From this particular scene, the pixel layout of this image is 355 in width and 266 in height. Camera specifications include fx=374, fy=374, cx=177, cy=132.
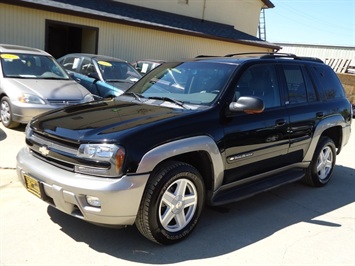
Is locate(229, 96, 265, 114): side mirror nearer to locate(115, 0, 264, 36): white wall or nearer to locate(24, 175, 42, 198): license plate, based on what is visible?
locate(24, 175, 42, 198): license plate

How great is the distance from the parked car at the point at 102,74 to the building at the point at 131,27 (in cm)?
366

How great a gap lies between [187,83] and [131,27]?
1240 cm

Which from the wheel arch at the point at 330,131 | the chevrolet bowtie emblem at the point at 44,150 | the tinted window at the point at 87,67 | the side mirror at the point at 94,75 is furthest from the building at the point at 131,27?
the wheel arch at the point at 330,131

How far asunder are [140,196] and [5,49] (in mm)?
6423

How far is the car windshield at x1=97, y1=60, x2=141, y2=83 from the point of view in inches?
367

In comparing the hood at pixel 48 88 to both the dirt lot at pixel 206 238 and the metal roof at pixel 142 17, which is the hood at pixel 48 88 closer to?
the dirt lot at pixel 206 238

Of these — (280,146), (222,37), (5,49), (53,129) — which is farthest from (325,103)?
(222,37)

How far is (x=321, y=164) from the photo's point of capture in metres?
5.57

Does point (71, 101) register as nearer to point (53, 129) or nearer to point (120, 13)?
point (53, 129)

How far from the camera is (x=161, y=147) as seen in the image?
128 inches

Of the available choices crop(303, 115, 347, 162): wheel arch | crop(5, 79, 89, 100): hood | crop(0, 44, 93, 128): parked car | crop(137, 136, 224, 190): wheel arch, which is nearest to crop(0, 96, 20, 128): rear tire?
crop(0, 44, 93, 128): parked car

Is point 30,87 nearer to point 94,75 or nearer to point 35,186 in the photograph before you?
point 94,75

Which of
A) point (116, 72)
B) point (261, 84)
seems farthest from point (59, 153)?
point (116, 72)

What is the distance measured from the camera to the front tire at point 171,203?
3.25 meters
